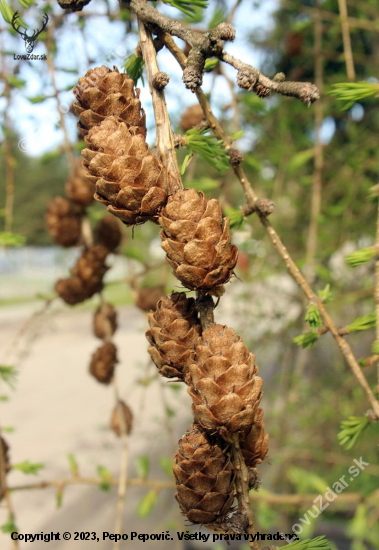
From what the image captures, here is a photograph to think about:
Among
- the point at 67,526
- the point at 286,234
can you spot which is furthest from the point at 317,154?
the point at 67,526

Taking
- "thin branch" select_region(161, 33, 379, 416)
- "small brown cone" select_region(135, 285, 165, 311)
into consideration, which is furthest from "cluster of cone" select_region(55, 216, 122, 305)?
"thin branch" select_region(161, 33, 379, 416)

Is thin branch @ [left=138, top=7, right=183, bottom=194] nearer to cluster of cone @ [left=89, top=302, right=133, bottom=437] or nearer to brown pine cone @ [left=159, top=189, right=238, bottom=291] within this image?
brown pine cone @ [left=159, top=189, right=238, bottom=291]

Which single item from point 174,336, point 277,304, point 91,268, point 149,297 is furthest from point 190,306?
point 277,304

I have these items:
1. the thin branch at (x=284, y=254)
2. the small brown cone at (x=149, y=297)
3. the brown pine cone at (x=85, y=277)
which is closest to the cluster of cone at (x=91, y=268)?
the brown pine cone at (x=85, y=277)

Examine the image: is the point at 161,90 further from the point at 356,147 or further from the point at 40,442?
the point at 40,442

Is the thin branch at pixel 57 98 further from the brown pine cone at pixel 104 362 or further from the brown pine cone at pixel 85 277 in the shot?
the brown pine cone at pixel 104 362

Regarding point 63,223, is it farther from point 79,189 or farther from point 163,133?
point 163,133
